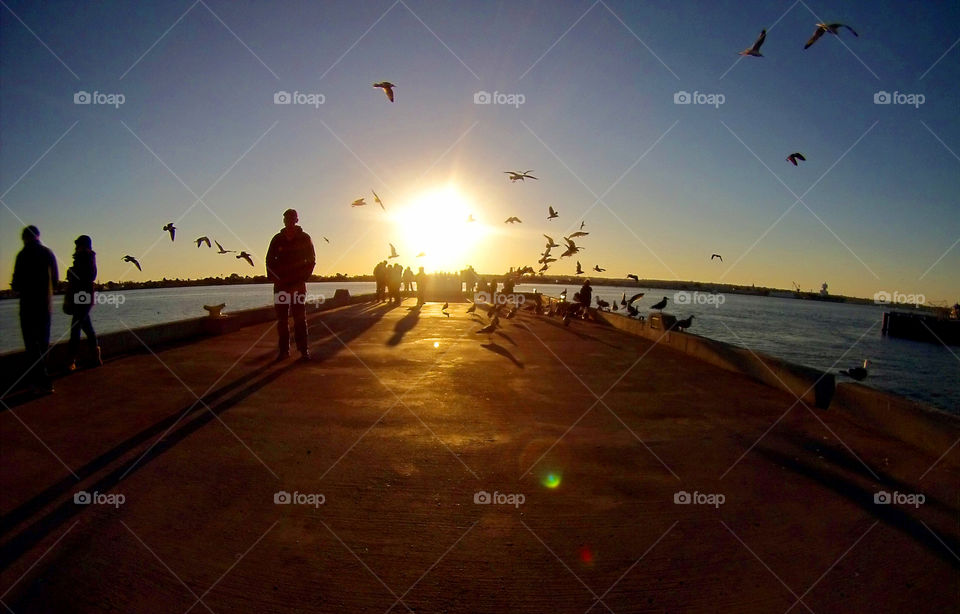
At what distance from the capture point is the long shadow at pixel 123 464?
3.16m

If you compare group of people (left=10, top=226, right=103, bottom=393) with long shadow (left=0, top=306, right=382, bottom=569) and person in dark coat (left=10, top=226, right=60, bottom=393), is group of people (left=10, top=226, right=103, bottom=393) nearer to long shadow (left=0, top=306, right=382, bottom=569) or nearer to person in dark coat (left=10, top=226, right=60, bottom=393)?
person in dark coat (left=10, top=226, right=60, bottom=393)

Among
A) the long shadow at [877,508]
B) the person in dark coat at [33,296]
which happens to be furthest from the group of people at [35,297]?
the long shadow at [877,508]

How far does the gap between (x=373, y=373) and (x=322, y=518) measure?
5342 mm

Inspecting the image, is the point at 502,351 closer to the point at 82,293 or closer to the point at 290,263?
the point at 290,263

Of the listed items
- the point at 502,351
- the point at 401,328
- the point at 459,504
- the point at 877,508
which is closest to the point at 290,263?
the point at 502,351

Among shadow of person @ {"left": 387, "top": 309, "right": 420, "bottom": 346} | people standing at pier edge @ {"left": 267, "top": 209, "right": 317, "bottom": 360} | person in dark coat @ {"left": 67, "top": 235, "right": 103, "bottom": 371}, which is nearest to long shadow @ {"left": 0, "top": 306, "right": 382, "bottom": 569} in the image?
people standing at pier edge @ {"left": 267, "top": 209, "right": 317, "bottom": 360}

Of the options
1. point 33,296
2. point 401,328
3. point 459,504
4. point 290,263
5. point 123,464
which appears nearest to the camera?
point 459,504

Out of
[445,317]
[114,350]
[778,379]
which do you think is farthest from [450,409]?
[445,317]

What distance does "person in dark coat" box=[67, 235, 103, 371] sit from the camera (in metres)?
7.73

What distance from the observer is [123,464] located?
4.31 m

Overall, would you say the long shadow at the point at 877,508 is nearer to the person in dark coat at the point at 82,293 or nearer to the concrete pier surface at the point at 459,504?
the concrete pier surface at the point at 459,504

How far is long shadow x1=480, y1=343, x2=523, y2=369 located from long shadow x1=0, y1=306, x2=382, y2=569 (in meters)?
4.01

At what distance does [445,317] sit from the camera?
21656 mm

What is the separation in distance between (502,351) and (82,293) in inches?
292
